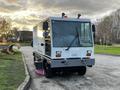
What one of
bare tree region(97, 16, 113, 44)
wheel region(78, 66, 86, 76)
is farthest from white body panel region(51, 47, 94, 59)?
bare tree region(97, 16, 113, 44)

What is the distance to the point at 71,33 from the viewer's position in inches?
563

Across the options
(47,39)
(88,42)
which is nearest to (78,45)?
(88,42)

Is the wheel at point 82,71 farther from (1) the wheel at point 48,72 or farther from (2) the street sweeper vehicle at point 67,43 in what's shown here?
(1) the wheel at point 48,72

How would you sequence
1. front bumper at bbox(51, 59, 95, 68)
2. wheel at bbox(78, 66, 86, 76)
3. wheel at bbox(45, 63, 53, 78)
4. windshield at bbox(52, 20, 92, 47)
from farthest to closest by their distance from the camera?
1. wheel at bbox(78, 66, 86, 76)
2. wheel at bbox(45, 63, 53, 78)
3. windshield at bbox(52, 20, 92, 47)
4. front bumper at bbox(51, 59, 95, 68)

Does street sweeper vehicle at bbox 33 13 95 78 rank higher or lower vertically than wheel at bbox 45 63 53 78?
higher

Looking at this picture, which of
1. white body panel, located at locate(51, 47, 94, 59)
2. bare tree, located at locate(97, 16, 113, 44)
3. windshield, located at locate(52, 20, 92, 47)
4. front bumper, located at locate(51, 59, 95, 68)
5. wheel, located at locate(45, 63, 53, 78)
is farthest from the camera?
bare tree, located at locate(97, 16, 113, 44)

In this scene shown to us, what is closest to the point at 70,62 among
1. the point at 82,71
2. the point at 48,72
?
the point at 48,72

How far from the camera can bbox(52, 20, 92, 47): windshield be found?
45.9 feet

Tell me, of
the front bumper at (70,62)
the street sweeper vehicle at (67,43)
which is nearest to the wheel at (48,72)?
the street sweeper vehicle at (67,43)

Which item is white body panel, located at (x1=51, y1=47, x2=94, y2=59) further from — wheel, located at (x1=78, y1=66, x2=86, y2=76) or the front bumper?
wheel, located at (x1=78, y1=66, x2=86, y2=76)

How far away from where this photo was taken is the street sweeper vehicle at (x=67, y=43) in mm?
13812

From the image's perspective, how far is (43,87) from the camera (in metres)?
11.8

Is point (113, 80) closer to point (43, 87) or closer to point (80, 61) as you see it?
point (80, 61)

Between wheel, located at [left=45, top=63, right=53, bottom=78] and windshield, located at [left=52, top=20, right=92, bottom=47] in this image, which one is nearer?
windshield, located at [left=52, top=20, right=92, bottom=47]
